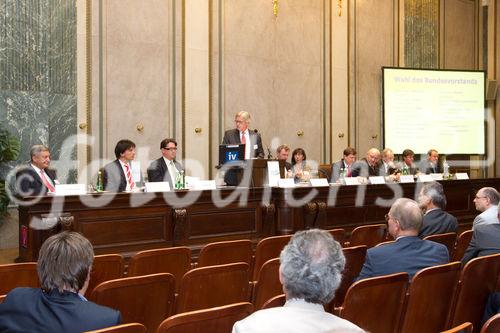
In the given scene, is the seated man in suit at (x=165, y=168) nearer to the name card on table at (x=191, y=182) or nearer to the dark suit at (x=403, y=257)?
the name card on table at (x=191, y=182)

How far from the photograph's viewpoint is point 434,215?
171 inches

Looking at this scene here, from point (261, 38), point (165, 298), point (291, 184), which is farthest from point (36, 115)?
point (165, 298)

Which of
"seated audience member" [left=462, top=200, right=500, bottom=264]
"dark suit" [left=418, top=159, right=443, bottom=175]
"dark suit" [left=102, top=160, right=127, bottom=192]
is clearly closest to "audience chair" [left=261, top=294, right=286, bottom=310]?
"seated audience member" [left=462, top=200, right=500, bottom=264]

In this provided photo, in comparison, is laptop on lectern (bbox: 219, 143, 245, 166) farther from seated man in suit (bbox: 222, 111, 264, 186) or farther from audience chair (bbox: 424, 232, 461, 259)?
audience chair (bbox: 424, 232, 461, 259)

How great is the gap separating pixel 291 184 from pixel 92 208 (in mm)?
2132

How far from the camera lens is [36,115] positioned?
678cm

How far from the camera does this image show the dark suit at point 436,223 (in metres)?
4.30

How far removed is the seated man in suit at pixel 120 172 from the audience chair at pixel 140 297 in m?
3.22

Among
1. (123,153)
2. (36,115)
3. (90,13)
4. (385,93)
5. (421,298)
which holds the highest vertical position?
(90,13)

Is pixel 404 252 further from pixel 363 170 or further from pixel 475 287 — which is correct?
pixel 363 170

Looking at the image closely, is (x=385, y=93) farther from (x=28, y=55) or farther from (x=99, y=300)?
(x=99, y=300)

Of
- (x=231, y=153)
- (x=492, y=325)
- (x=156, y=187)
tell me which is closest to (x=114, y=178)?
(x=156, y=187)

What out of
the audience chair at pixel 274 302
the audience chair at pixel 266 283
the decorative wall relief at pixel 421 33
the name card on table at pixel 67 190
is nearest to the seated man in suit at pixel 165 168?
the name card on table at pixel 67 190

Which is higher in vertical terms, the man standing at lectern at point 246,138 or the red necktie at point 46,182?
the man standing at lectern at point 246,138
